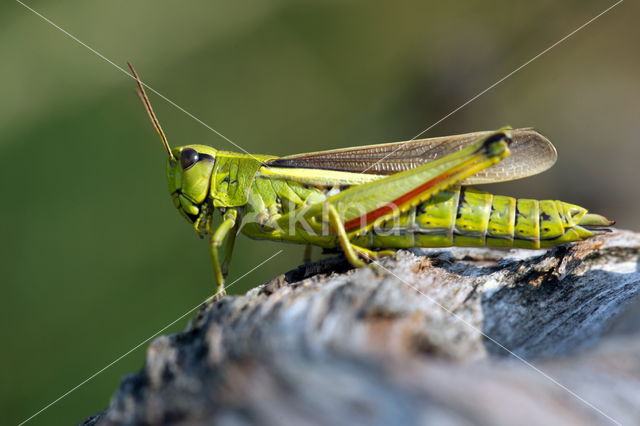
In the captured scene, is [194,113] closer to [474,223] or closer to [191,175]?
[191,175]

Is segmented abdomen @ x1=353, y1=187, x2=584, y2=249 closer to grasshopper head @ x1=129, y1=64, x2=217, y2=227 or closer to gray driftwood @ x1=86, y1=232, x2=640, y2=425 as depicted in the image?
gray driftwood @ x1=86, y1=232, x2=640, y2=425

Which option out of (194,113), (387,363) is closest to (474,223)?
(387,363)

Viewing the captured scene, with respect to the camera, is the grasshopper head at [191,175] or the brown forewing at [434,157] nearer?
the brown forewing at [434,157]

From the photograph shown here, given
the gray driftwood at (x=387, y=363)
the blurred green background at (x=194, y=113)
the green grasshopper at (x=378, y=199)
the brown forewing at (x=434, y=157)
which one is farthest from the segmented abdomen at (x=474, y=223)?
the blurred green background at (x=194, y=113)

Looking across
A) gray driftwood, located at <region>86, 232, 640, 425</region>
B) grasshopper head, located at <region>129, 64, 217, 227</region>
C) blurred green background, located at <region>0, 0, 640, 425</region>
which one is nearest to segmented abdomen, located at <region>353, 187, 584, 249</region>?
gray driftwood, located at <region>86, 232, 640, 425</region>

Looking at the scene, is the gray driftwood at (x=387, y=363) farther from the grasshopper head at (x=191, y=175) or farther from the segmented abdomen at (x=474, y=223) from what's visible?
the grasshopper head at (x=191, y=175)

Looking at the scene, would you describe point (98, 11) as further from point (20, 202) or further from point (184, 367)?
point (184, 367)

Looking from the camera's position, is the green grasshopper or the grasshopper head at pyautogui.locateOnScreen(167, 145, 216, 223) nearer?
the green grasshopper
